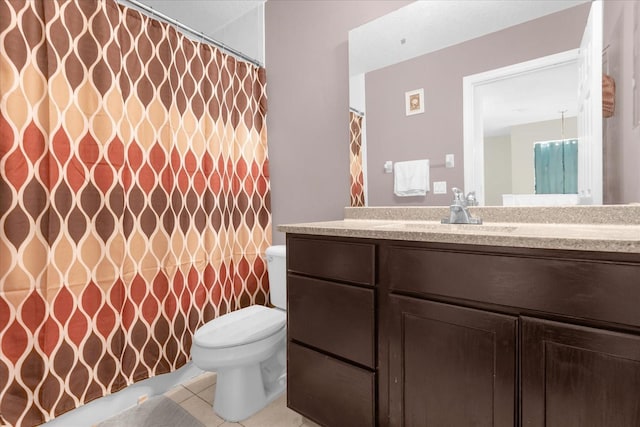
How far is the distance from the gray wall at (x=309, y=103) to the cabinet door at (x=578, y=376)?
1206 millimetres

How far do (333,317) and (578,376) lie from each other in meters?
0.74

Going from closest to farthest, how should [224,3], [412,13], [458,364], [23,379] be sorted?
[458,364] < [23,379] < [412,13] < [224,3]

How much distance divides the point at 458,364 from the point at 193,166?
61.0 inches

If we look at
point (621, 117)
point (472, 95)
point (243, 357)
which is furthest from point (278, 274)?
point (621, 117)

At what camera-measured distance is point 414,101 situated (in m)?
1.64

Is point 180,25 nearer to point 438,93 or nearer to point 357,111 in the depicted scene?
point 357,111

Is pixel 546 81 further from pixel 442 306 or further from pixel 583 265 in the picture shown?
pixel 442 306

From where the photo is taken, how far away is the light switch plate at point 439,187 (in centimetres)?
156

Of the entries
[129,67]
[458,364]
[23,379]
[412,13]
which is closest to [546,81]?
[412,13]

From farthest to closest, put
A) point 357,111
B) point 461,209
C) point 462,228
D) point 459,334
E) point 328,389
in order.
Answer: point 357,111, point 461,209, point 328,389, point 462,228, point 459,334

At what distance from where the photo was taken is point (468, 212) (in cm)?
141

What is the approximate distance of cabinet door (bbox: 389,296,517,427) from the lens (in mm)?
909

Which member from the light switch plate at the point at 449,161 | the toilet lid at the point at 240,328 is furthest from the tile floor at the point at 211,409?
the light switch plate at the point at 449,161

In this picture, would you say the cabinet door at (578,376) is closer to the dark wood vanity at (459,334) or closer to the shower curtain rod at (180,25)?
the dark wood vanity at (459,334)
